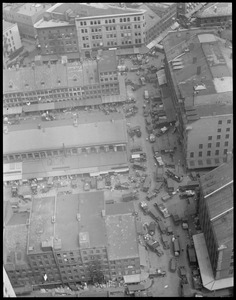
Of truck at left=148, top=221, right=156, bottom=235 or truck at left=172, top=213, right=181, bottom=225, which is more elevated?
truck at left=172, top=213, right=181, bottom=225

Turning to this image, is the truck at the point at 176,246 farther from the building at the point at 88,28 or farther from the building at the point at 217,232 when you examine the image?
the building at the point at 88,28

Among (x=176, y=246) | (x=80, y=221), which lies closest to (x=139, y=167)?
(x=176, y=246)

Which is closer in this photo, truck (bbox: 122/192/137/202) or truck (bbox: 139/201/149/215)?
truck (bbox: 139/201/149/215)

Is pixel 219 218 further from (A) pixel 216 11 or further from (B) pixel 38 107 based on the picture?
(A) pixel 216 11

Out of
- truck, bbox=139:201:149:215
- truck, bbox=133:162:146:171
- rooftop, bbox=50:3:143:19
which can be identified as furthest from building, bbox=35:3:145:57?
truck, bbox=139:201:149:215

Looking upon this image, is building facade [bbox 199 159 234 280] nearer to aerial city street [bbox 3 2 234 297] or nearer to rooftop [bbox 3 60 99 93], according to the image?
aerial city street [bbox 3 2 234 297]

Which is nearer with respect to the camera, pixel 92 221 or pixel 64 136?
pixel 92 221
